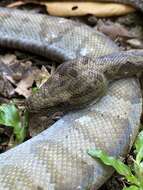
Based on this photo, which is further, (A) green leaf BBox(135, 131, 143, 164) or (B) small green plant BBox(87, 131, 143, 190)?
(A) green leaf BBox(135, 131, 143, 164)

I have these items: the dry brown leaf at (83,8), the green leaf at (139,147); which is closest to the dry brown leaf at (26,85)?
the dry brown leaf at (83,8)

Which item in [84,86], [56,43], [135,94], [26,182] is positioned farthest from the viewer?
[56,43]

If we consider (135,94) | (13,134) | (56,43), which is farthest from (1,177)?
(56,43)

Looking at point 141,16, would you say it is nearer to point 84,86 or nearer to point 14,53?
point 14,53

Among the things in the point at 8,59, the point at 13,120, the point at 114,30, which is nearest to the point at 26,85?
the point at 8,59

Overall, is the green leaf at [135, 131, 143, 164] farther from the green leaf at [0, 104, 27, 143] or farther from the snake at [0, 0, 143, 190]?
the green leaf at [0, 104, 27, 143]

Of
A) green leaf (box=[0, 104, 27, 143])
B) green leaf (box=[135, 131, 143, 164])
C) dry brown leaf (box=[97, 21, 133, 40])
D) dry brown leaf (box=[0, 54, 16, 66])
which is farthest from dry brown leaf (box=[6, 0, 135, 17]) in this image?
green leaf (box=[135, 131, 143, 164])

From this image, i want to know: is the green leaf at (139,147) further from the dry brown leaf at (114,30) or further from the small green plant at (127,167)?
the dry brown leaf at (114,30)
